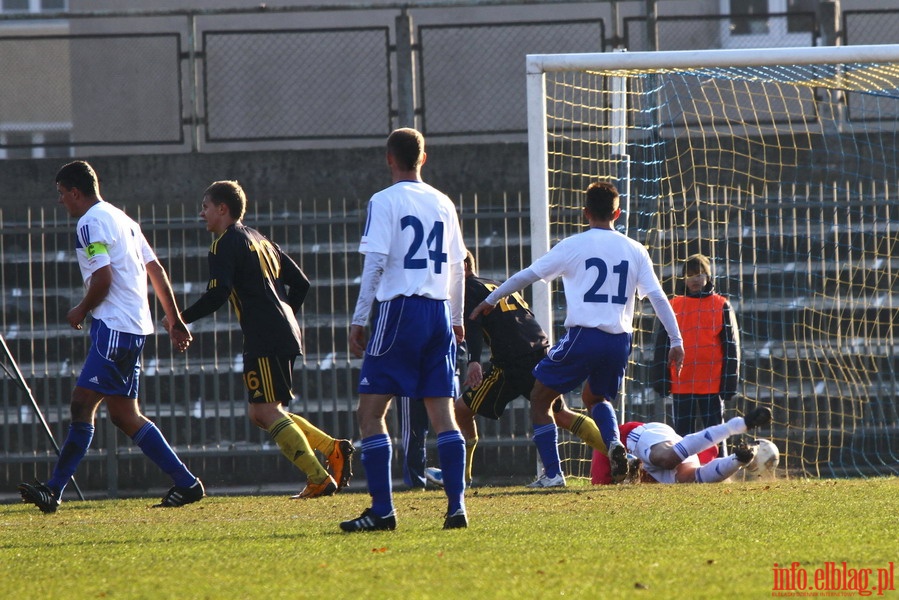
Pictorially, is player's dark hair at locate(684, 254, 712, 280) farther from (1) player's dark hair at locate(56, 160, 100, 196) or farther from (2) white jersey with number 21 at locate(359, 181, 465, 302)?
(1) player's dark hair at locate(56, 160, 100, 196)

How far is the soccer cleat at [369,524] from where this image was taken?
5.87m

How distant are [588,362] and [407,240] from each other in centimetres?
244

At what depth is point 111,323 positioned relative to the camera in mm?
7570

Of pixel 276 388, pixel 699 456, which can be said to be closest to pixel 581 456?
pixel 699 456

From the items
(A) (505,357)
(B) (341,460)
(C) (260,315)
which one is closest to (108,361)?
(C) (260,315)

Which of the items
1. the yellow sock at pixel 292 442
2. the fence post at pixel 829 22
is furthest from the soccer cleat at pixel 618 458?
the fence post at pixel 829 22

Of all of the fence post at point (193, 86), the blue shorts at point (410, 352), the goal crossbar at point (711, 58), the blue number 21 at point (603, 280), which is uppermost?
the fence post at point (193, 86)

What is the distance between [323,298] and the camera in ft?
42.2

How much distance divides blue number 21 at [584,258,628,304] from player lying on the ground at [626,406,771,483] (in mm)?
1130

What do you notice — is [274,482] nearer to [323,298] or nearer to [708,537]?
[323,298]

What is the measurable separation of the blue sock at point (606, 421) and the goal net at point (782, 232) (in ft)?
5.61

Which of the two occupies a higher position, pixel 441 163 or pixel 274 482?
pixel 441 163

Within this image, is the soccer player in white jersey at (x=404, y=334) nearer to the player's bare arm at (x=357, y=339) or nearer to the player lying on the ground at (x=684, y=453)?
the player's bare arm at (x=357, y=339)

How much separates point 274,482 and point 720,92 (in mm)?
6484
